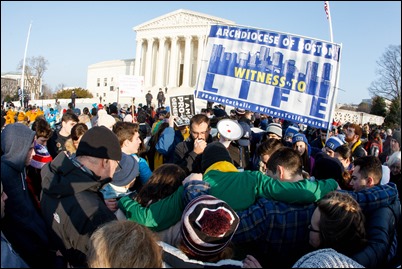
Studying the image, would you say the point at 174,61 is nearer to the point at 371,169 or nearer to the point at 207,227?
the point at 371,169

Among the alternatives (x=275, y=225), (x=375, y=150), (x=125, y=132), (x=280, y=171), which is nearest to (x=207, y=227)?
(x=275, y=225)

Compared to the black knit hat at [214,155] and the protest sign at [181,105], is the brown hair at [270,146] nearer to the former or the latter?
the black knit hat at [214,155]

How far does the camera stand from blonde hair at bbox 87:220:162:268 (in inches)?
68.0

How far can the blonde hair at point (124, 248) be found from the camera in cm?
173

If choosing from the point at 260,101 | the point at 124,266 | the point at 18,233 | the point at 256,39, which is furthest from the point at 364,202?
the point at 256,39

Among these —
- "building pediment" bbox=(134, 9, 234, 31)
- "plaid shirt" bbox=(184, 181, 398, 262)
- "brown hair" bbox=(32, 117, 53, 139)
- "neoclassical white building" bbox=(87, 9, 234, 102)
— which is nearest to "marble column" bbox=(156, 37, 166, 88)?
"neoclassical white building" bbox=(87, 9, 234, 102)

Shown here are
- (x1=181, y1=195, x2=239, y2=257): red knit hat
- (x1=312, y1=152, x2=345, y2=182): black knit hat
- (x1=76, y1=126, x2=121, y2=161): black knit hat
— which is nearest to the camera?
(x1=181, y1=195, x2=239, y2=257): red knit hat

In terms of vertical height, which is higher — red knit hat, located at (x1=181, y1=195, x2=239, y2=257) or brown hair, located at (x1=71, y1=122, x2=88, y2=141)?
red knit hat, located at (x1=181, y1=195, x2=239, y2=257)

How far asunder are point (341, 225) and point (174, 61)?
61.5 metres

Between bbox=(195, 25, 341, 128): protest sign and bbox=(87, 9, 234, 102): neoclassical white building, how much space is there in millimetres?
49902

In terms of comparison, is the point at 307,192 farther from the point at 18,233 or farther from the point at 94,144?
the point at 18,233

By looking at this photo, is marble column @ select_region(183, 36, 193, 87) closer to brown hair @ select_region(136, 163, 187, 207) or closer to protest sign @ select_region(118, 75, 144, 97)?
protest sign @ select_region(118, 75, 144, 97)

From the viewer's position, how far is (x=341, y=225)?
2389mm

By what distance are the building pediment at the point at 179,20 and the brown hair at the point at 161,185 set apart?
184ft
